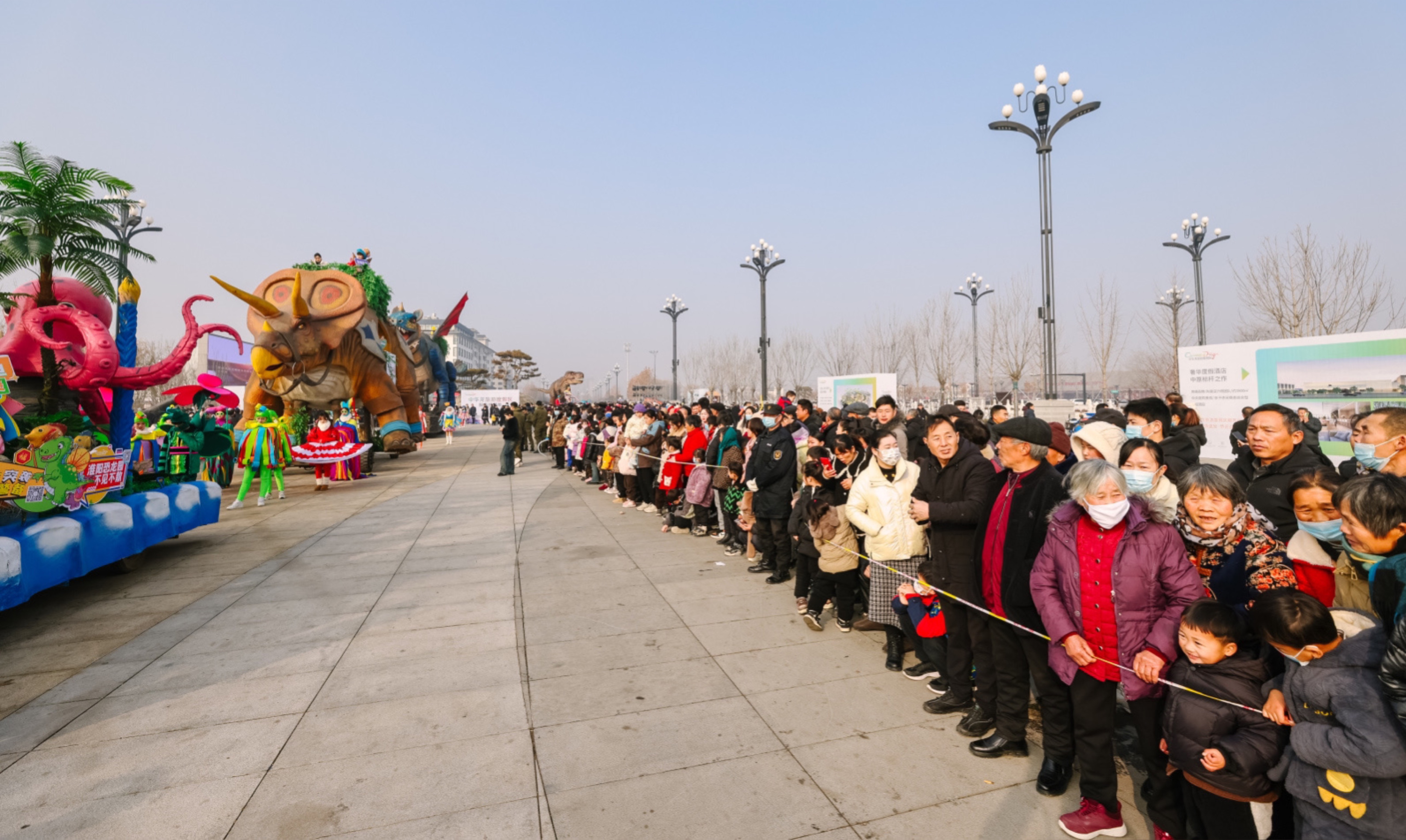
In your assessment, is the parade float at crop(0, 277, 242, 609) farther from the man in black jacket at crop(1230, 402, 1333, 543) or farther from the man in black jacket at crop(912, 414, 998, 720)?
the man in black jacket at crop(1230, 402, 1333, 543)

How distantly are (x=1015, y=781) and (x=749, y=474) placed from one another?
4228 mm

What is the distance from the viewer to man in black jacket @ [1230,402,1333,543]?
11.5 feet

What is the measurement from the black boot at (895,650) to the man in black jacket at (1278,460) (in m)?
2.23

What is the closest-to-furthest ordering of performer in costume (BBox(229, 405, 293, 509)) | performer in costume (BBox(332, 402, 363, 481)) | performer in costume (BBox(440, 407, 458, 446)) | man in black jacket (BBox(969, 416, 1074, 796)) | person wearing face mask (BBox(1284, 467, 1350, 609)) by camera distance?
1. person wearing face mask (BBox(1284, 467, 1350, 609))
2. man in black jacket (BBox(969, 416, 1074, 796))
3. performer in costume (BBox(229, 405, 293, 509))
4. performer in costume (BBox(332, 402, 363, 481))
5. performer in costume (BBox(440, 407, 458, 446))

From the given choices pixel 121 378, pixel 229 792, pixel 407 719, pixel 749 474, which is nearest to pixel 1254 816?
pixel 407 719

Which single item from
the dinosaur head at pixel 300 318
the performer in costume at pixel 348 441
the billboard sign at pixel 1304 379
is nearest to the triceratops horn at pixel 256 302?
the dinosaur head at pixel 300 318

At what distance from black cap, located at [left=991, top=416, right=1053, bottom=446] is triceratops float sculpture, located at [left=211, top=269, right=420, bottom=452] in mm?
14826

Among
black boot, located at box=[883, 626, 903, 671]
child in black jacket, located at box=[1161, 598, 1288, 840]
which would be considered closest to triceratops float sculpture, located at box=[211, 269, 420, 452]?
black boot, located at box=[883, 626, 903, 671]

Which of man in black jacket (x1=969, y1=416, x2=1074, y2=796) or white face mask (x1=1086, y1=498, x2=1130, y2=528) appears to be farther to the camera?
man in black jacket (x1=969, y1=416, x2=1074, y2=796)

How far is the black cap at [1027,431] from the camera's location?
3320 millimetres

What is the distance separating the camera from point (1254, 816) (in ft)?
8.11

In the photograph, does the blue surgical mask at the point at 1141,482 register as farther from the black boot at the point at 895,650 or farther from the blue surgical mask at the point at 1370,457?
the black boot at the point at 895,650

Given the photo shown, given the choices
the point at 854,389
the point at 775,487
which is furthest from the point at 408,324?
the point at 775,487

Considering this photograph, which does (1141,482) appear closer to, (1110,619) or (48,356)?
(1110,619)
